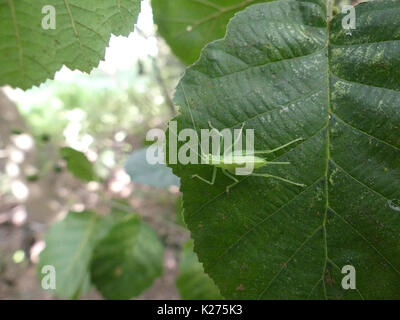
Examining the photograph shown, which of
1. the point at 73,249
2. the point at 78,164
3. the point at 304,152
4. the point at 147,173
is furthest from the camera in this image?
the point at 73,249

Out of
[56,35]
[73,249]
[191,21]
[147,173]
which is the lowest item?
[73,249]

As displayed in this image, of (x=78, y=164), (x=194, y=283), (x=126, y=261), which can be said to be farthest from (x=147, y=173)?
(x=194, y=283)

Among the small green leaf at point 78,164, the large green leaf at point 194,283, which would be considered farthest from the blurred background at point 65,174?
the large green leaf at point 194,283

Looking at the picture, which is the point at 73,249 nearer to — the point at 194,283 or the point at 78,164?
the point at 78,164

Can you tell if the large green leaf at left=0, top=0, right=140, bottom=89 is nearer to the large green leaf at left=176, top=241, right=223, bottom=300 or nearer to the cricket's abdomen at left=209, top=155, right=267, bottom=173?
the cricket's abdomen at left=209, top=155, right=267, bottom=173

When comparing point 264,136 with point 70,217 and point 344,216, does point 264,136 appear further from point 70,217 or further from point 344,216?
point 70,217
